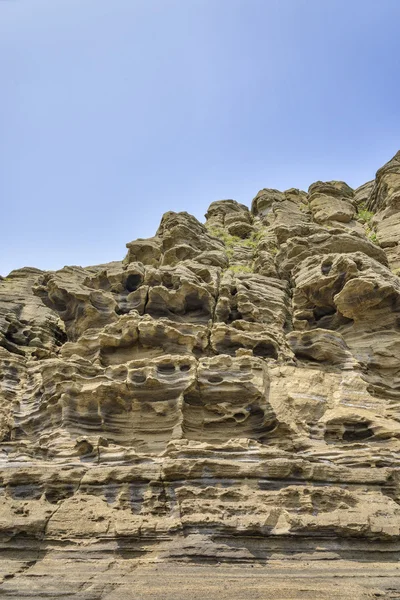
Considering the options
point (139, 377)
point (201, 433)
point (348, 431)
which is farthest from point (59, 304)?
point (348, 431)

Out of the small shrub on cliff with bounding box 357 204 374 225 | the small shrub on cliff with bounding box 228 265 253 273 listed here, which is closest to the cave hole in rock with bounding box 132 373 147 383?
the small shrub on cliff with bounding box 228 265 253 273

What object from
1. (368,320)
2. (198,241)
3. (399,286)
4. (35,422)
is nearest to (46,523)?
(35,422)

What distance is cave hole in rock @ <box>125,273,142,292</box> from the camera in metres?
22.6

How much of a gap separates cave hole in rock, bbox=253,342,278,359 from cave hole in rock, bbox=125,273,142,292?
783cm

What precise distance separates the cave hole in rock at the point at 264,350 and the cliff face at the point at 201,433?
0.17ft

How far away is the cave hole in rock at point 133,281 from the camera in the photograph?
22569 mm

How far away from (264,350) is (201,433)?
489 centimetres

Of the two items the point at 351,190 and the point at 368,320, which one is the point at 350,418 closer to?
the point at 368,320

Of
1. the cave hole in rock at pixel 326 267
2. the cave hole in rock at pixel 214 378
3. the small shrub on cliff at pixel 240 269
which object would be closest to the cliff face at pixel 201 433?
the cave hole in rock at pixel 214 378

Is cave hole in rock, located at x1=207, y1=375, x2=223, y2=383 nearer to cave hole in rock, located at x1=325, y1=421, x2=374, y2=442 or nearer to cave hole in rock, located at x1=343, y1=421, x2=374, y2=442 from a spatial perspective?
cave hole in rock, located at x1=325, y1=421, x2=374, y2=442

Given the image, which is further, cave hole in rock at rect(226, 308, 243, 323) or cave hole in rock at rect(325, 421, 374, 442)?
cave hole in rock at rect(226, 308, 243, 323)

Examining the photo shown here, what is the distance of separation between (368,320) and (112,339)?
9.74 m

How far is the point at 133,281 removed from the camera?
22734mm

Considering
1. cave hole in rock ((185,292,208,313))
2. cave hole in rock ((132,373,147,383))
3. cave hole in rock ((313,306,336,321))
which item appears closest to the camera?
cave hole in rock ((132,373,147,383))
